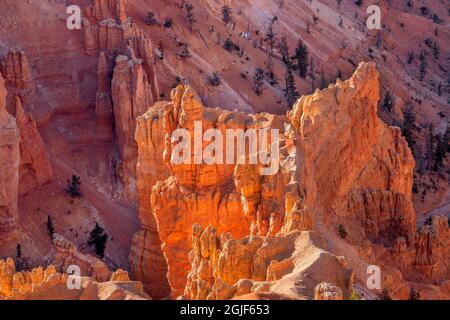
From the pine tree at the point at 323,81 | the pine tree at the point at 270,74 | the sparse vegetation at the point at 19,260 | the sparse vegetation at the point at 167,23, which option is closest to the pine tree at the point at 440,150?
the pine tree at the point at 323,81

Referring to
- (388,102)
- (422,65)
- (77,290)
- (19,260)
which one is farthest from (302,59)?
(77,290)

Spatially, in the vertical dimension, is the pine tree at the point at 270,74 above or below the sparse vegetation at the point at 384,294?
above

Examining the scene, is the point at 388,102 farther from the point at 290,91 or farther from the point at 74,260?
the point at 74,260

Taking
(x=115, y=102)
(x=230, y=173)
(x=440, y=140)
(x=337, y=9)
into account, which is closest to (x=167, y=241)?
(x=230, y=173)

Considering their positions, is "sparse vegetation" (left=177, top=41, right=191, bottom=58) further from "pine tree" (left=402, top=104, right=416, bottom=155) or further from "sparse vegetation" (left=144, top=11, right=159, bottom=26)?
"pine tree" (left=402, top=104, right=416, bottom=155)

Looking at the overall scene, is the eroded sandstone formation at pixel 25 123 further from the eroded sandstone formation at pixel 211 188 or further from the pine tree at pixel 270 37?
the pine tree at pixel 270 37

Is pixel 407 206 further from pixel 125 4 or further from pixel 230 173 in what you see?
pixel 125 4
